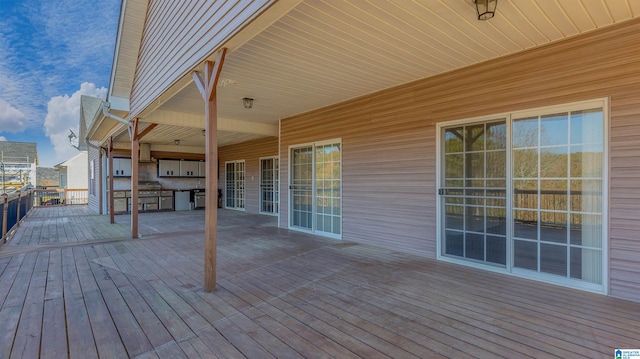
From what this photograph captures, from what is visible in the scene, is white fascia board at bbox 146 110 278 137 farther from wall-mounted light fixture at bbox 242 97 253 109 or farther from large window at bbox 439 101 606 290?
large window at bbox 439 101 606 290

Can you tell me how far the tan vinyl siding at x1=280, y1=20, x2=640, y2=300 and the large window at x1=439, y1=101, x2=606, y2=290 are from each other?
0.43 feet

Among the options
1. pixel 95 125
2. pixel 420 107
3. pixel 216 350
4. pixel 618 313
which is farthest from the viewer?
pixel 95 125

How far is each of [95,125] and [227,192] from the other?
5.04 meters

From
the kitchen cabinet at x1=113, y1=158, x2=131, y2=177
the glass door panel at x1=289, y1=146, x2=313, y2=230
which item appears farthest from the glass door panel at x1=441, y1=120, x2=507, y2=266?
the kitchen cabinet at x1=113, y1=158, x2=131, y2=177

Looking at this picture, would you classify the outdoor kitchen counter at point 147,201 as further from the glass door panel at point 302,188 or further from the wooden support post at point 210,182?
the wooden support post at point 210,182

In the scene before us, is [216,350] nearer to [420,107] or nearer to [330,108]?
[420,107]

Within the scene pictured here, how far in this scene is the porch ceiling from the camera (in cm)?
243

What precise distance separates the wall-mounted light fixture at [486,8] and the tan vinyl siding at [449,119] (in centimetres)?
132

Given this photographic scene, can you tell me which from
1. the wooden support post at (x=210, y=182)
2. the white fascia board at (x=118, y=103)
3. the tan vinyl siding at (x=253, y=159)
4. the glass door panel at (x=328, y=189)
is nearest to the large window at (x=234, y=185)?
the tan vinyl siding at (x=253, y=159)

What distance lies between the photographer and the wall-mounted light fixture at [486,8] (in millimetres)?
2251

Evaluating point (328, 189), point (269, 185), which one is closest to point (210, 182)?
point (328, 189)

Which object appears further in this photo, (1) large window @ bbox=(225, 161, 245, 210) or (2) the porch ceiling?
(1) large window @ bbox=(225, 161, 245, 210)

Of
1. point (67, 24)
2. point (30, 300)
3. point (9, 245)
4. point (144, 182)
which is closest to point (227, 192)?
point (144, 182)

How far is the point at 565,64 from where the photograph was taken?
9.79ft
